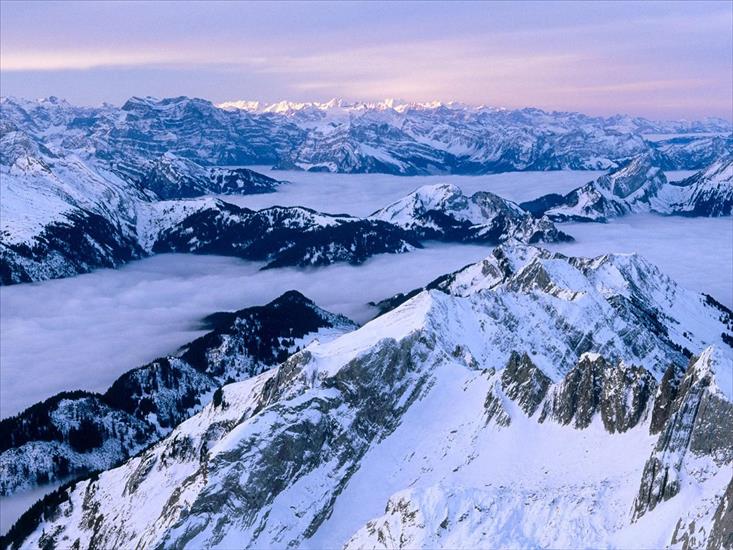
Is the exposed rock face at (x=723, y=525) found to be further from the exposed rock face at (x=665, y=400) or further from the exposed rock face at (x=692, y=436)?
the exposed rock face at (x=665, y=400)

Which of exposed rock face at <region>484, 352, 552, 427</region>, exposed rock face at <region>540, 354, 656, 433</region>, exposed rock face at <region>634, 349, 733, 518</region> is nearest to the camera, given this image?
exposed rock face at <region>634, 349, 733, 518</region>

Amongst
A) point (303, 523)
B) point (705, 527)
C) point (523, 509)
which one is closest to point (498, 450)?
point (523, 509)

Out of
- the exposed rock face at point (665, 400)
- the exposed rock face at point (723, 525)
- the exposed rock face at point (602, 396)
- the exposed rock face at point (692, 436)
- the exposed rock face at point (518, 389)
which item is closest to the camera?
the exposed rock face at point (723, 525)

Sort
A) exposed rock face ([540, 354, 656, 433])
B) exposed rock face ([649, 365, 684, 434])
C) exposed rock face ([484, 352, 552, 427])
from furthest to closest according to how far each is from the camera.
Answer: exposed rock face ([484, 352, 552, 427]) → exposed rock face ([540, 354, 656, 433]) → exposed rock face ([649, 365, 684, 434])

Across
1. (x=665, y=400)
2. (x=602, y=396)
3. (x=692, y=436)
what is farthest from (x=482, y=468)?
(x=692, y=436)

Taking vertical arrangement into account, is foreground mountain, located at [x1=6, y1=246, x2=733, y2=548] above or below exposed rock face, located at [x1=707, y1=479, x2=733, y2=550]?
below

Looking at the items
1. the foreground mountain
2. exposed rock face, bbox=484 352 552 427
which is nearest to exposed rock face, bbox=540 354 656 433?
the foreground mountain

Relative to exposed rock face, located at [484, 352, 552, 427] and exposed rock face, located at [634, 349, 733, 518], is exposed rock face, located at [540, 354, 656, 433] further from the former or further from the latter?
exposed rock face, located at [634, 349, 733, 518]

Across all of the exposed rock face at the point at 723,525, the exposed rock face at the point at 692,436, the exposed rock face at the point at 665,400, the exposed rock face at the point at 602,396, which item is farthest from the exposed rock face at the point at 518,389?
the exposed rock face at the point at 723,525

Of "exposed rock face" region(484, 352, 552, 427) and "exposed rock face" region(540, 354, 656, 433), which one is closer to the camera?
A: "exposed rock face" region(540, 354, 656, 433)
